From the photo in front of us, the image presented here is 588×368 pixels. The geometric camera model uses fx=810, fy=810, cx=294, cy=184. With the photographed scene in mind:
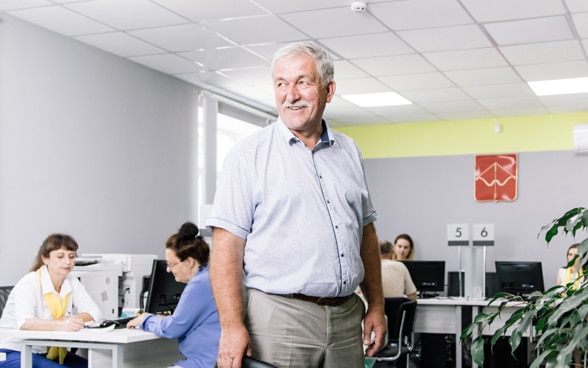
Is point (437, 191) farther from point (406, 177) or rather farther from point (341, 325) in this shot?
point (341, 325)

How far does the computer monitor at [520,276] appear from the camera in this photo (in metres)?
8.99

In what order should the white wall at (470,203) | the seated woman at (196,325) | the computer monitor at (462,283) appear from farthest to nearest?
the white wall at (470,203), the computer monitor at (462,283), the seated woman at (196,325)

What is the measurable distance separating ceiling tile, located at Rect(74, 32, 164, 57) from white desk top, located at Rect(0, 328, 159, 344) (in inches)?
123

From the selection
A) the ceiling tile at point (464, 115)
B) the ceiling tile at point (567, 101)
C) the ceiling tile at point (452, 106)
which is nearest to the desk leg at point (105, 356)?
the ceiling tile at point (452, 106)

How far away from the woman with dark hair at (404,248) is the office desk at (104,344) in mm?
5696

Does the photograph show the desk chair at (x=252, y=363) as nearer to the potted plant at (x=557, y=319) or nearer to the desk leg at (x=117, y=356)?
the potted plant at (x=557, y=319)

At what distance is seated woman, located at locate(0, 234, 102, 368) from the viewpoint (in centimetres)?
488

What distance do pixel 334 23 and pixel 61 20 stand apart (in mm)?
2171

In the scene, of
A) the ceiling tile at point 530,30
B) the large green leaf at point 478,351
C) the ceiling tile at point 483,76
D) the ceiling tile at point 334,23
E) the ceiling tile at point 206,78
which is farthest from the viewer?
the ceiling tile at point 206,78

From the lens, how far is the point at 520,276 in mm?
9078

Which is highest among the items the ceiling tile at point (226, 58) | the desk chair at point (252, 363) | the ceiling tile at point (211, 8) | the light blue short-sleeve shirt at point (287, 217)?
the ceiling tile at point (211, 8)

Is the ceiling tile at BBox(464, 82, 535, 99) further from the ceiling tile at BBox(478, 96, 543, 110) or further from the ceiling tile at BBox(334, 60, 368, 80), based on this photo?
the ceiling tile at BBox(334, 60, 368, 80)

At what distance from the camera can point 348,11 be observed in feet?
20.3

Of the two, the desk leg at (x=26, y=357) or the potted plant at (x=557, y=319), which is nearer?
the potted plant at (x=557, y=319)
